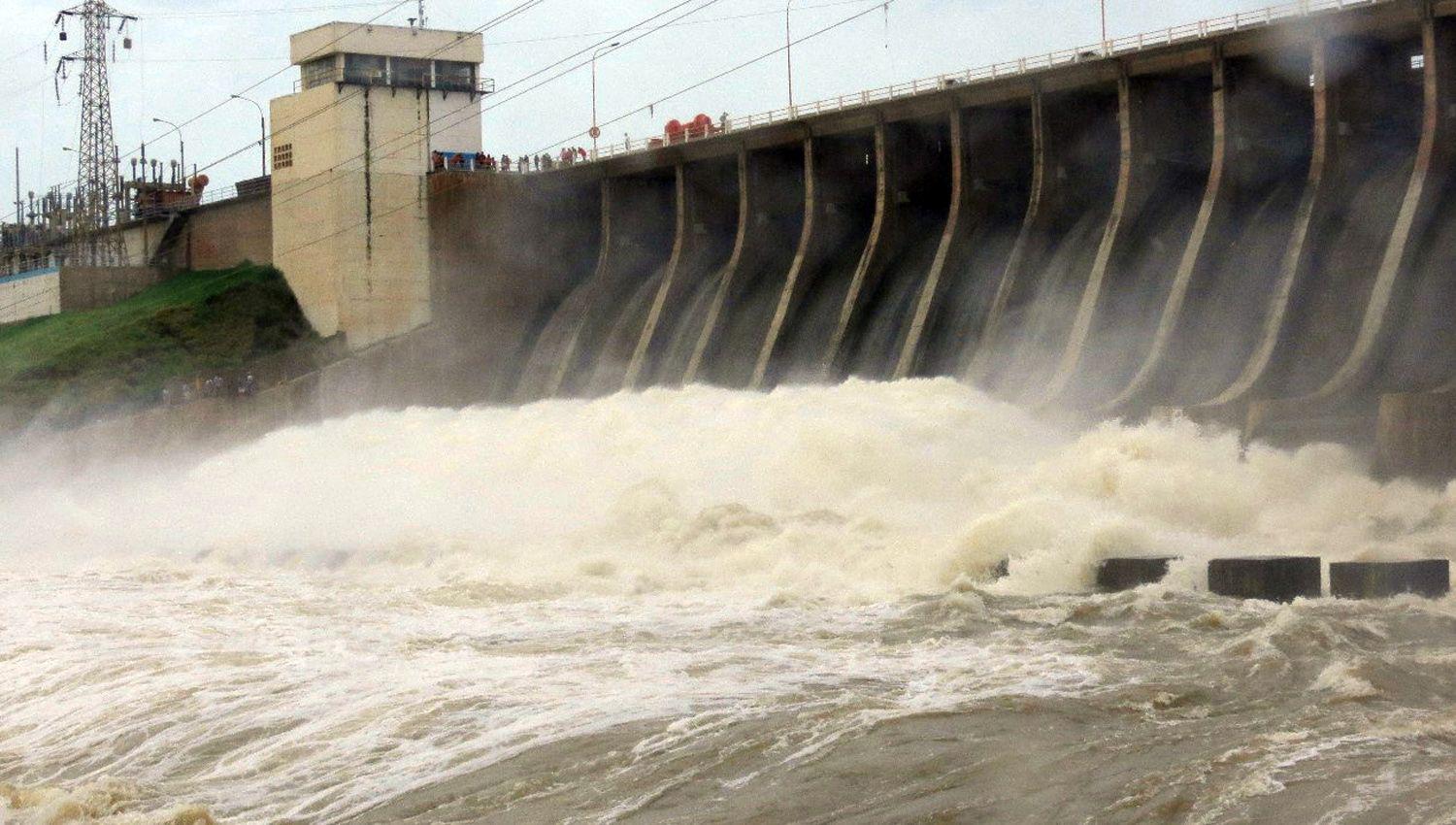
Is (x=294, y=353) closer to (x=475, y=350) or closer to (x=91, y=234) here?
(x=475, y=350)

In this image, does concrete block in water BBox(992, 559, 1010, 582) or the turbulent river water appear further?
concrete block in water BBox(992, 559, 1010, 582)

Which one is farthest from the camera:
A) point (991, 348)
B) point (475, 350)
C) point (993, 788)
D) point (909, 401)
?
point (475, 350)

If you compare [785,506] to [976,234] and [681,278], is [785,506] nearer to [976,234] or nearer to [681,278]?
[976,234]

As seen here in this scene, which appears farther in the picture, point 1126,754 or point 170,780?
point 170,780

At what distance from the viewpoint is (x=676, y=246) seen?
123 ft

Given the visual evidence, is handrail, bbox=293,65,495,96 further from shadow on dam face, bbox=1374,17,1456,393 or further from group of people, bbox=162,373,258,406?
shadow on dam face, bbox=1374,17,1456,393

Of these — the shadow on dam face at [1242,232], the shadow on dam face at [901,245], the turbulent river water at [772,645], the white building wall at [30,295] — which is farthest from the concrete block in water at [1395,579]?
the white building wall at [30,295]

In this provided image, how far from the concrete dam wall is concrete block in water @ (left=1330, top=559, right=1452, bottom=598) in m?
4.86

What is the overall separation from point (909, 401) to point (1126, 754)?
16469mm

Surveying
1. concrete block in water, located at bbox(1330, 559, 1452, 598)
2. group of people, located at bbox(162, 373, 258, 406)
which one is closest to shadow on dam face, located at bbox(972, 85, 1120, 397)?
concrete block in water, located at bbox(1330, 559, 1452, 598)

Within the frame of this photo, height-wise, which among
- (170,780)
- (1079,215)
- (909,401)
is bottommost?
(170,780)

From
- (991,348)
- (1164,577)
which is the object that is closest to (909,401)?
(991,348)

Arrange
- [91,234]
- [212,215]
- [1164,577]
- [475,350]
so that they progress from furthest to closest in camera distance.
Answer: [91,234] → [212,215] → [475,350] → [1164,577]

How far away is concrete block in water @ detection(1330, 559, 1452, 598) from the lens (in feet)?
48.5
